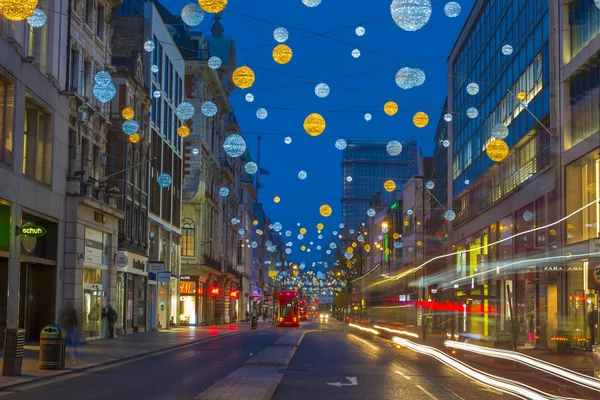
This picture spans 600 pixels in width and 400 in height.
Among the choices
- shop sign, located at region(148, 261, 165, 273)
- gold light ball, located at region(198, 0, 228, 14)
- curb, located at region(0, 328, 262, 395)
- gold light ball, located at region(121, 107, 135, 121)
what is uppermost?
gold light ball, located at region(121, 107, 135, 121)

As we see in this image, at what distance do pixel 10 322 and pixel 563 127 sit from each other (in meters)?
24.2

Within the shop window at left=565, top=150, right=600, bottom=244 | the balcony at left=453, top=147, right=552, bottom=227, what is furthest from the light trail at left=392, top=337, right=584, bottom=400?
A: the balcony at left=453, top=147, right=552, bottom=227

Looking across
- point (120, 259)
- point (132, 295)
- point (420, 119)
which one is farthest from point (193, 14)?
point (132, 295)

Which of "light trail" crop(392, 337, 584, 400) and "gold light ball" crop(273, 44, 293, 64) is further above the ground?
"gold light ball" crop(273, 44, 293, 64)

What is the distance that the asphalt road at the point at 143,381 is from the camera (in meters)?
17.1

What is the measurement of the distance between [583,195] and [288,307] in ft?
151

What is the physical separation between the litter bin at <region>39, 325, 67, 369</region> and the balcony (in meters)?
25.3

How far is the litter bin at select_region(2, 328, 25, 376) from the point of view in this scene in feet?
67.0

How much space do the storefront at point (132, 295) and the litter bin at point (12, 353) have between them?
2659 cm

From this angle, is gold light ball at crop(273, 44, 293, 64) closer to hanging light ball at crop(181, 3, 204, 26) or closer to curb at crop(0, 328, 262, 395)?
hanging light ball at crop(181, 3, 204, 26)

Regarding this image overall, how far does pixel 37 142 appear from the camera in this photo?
114 ft

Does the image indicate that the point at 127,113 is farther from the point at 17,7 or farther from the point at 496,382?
the point at 496,382

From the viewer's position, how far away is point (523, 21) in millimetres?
46562

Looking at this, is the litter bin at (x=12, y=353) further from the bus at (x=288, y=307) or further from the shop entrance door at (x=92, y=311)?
the bus at (x=288, y=307)
